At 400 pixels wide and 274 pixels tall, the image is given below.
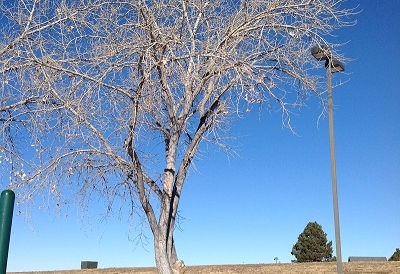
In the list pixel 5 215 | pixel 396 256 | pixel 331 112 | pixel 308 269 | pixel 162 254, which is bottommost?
pixel 5 215

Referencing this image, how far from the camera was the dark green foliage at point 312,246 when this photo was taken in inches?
1921

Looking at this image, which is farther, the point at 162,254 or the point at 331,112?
the point at 331,112

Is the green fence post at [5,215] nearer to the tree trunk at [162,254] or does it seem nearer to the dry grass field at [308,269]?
the tree trunk at [162,254]

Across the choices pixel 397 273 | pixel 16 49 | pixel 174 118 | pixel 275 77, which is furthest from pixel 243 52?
pixel 397 273

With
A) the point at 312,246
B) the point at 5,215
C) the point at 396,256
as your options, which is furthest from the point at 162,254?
the point at 312,246

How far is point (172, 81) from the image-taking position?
12633 millimetres

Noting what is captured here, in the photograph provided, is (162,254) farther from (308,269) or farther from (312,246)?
(312,246)

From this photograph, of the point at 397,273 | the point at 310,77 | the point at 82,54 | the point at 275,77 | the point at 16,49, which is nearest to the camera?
the point at 16,49

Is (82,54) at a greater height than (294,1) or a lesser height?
lesser

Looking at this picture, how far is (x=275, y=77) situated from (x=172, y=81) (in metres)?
2.17

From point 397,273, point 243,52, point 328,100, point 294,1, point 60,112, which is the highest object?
point 294,1

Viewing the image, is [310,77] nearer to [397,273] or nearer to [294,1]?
[294,1]

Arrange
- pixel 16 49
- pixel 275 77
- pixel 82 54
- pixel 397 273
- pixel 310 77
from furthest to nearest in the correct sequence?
pixel 397 273
pixel 310 77
pixel 275 77
pixel 82 54
pixel 16 49

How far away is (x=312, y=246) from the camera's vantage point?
49344mm
